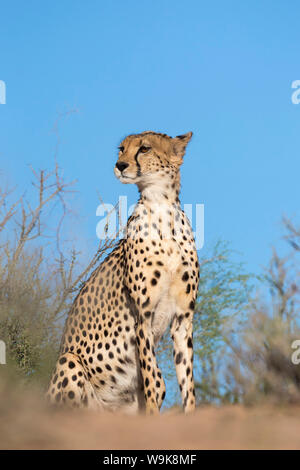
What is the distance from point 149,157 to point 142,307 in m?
1.11

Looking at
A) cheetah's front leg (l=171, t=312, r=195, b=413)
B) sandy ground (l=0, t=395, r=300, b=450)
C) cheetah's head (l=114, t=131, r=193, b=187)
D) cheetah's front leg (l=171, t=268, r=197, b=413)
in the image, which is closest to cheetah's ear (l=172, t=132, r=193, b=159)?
cheetah's head (l=114, t=131, r=193, b=187)

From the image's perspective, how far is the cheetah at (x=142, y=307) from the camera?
4.52 metres

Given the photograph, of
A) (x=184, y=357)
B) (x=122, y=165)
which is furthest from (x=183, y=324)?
(x=122, y=165)

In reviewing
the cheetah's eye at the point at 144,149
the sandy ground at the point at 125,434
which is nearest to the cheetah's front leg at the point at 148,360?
the cheetah's eye at the point at 144,149

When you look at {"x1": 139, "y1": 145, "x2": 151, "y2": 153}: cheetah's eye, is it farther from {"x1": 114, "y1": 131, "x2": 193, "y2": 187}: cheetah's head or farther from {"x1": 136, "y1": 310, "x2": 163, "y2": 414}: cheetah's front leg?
{"x1": 136, "y1": 310, "x2": 163, "y2": 414}: cheetah's front leg

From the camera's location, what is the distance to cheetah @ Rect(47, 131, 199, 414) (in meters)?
4.52

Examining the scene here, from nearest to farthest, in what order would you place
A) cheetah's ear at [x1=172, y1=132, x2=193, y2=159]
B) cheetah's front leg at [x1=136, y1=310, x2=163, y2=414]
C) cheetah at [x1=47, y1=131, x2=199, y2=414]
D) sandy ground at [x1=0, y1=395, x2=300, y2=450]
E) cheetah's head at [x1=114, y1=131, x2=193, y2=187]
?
sandy ground at [x1=0, y1=395, x2=300, y2=450] → cheetah's front leg at [x1=136, y1=310, x2=163, y2=414] → cheetah at [x1=47, y1=131, x2=199, y2=414] → cheetah's head at [x1=114, y1=131, x2=193, y2=187] → cheetah's ear at [x1=172, y1=132, x2=193, y2=159]

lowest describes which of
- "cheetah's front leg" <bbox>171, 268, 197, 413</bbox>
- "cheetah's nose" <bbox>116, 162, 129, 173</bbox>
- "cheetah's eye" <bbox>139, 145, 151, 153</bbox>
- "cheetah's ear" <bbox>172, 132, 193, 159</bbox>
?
"cheetah's front leg" <bbox>171, 268, 197, 413</bbox>

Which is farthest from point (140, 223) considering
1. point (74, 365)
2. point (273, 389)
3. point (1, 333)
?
point (1, 333)

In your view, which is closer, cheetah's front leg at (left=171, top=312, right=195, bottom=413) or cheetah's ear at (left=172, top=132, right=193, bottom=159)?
cheetah's front leg at (left=171, top=312, right=195, bottom=413)

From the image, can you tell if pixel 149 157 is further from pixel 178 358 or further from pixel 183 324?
pixel 178 358

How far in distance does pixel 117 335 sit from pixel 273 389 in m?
1.60

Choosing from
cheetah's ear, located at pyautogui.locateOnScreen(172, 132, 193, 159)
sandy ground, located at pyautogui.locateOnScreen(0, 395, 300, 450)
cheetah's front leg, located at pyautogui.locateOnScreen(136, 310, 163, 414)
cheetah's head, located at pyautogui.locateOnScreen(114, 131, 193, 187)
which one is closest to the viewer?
sandy ground, located at pyautogui.locateOnScreen(0, 395, 300, 450)

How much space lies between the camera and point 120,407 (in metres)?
4.79
